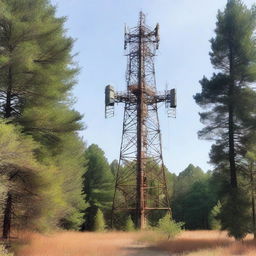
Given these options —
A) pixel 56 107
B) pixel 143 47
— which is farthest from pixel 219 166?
pixel 143 47

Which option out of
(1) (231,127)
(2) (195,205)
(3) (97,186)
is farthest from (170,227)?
(2) (195,205)

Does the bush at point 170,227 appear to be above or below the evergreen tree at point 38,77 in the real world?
below

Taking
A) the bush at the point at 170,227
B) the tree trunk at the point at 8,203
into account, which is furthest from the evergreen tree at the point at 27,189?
the bush at the point at 170,227

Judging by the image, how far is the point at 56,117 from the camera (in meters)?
A: 17.1

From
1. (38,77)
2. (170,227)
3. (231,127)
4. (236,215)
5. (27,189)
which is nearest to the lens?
(27,189)

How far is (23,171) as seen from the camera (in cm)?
1454

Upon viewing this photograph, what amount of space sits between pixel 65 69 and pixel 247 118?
32.9 feet

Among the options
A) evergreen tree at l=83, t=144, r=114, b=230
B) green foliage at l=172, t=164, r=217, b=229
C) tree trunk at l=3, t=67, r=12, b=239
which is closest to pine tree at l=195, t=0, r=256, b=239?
tree trunk at l=3, t=67, r=12, b=239

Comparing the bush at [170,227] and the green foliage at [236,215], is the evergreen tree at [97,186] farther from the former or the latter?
the green foliage at [236,215]

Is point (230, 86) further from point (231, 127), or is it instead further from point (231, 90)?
point (231, 127)

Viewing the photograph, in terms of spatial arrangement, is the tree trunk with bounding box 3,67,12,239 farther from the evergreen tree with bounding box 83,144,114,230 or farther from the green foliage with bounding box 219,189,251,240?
the evergreen tree with bounding box 83,144,114,230

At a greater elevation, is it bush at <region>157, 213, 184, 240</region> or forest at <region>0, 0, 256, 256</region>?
forest at <region>0, 0, 256, 256</region>

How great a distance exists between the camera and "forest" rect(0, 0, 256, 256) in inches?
594

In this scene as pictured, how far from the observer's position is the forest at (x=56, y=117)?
1509 cm
